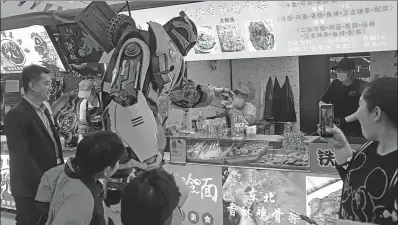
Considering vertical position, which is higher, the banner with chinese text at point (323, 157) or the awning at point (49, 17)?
the awning at point (49, 17)

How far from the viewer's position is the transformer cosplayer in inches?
88.3

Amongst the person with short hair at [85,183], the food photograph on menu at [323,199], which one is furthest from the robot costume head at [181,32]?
the food photograph on menu at [323,199]

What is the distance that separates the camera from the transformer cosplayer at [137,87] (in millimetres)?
2242

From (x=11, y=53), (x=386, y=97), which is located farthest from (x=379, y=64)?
(x=11, y=53)

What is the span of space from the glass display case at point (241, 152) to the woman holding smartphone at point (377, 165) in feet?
4.51

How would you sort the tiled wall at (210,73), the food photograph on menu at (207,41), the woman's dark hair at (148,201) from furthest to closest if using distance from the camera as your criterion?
the tiled wall at (210,73) → the food photograph on menu at (207,41) → the woman's dark hair at (148,201)

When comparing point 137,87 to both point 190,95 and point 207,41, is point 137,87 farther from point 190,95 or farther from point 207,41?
point 207,41

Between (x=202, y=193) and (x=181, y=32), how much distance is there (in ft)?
4.44

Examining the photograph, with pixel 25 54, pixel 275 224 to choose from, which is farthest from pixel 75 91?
pixel 275 224

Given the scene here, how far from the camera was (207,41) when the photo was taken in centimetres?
441

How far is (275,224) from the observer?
310 centimetres

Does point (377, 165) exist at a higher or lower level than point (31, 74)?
lower

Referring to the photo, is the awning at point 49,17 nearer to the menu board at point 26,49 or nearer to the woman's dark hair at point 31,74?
the menu board at point 26,49

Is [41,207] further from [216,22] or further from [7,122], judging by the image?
[216,22]
